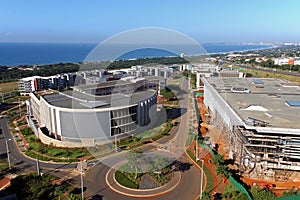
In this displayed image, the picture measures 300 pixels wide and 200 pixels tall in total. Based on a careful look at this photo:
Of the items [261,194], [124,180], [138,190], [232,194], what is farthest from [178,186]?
[261,194]

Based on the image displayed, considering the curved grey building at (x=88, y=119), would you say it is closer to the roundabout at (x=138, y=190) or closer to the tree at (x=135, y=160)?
the roundabout at (x=138, y=190)

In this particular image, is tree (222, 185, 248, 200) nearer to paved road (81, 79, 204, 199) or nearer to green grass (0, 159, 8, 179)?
paved road (81, 79, 204, 199)

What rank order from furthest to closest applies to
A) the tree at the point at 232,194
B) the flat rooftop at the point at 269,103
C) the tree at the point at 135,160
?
the flat rooftop at the point at 269,103 < the tree at the point at 135,160 < the tree at the point at 232,194

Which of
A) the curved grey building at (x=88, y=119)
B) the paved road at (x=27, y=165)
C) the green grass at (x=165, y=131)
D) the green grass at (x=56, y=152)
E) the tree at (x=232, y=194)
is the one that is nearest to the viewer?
the tree at (x=232, y=194)

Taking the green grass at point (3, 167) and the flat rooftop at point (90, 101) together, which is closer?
the green grass at point (3, 167)

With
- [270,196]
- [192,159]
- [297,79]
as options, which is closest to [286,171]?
[270,196]

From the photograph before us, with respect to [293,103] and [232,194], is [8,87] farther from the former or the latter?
[293,103]

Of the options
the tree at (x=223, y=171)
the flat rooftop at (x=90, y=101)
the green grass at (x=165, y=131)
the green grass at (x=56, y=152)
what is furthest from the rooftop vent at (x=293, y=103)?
the green grass at (x=56, y=152)

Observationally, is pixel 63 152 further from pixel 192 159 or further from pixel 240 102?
pixel 240 102

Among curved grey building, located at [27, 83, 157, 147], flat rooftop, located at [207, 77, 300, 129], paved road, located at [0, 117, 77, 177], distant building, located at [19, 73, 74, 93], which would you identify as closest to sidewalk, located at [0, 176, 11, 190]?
paved road, located at [0, 117, 77, 177]
